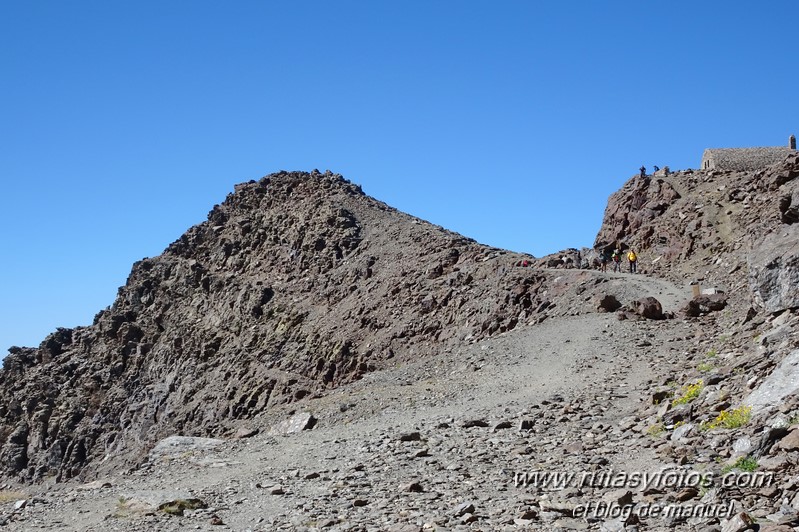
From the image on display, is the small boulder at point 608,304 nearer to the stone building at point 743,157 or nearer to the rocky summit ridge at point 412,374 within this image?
the rocky summit ridge at point 412,374

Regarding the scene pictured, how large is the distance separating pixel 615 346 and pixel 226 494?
12891mm

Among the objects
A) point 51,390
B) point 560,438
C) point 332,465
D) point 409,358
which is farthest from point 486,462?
point 51,390

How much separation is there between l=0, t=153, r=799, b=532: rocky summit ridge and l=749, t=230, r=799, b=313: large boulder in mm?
60

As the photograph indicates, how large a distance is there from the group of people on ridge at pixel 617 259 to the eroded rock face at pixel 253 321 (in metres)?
4.44

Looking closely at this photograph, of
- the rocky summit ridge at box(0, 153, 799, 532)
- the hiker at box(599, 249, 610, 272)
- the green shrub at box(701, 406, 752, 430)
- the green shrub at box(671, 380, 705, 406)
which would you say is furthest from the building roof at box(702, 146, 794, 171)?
the green shrub at box(701, 406, 752, 430)

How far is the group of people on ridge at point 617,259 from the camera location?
3666 cm

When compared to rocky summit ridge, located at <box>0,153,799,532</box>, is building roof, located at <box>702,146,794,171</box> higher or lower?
higher

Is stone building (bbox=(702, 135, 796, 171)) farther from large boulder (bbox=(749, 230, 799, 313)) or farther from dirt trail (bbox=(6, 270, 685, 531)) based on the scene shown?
large boulder (bbox=(749, 230, 799, 313))

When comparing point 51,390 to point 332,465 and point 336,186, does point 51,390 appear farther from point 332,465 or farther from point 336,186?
point 332,465

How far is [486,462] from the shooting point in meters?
14.0

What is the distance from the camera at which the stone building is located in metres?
40.5

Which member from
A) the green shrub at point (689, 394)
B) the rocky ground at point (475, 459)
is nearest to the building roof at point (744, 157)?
the rocky ground at point (475, 459)

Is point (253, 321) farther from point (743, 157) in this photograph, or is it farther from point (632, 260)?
point (743, 157)

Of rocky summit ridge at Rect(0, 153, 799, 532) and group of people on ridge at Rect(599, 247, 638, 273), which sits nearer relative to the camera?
rocky summit ridge at Rect(0, 153, 799, 532)
